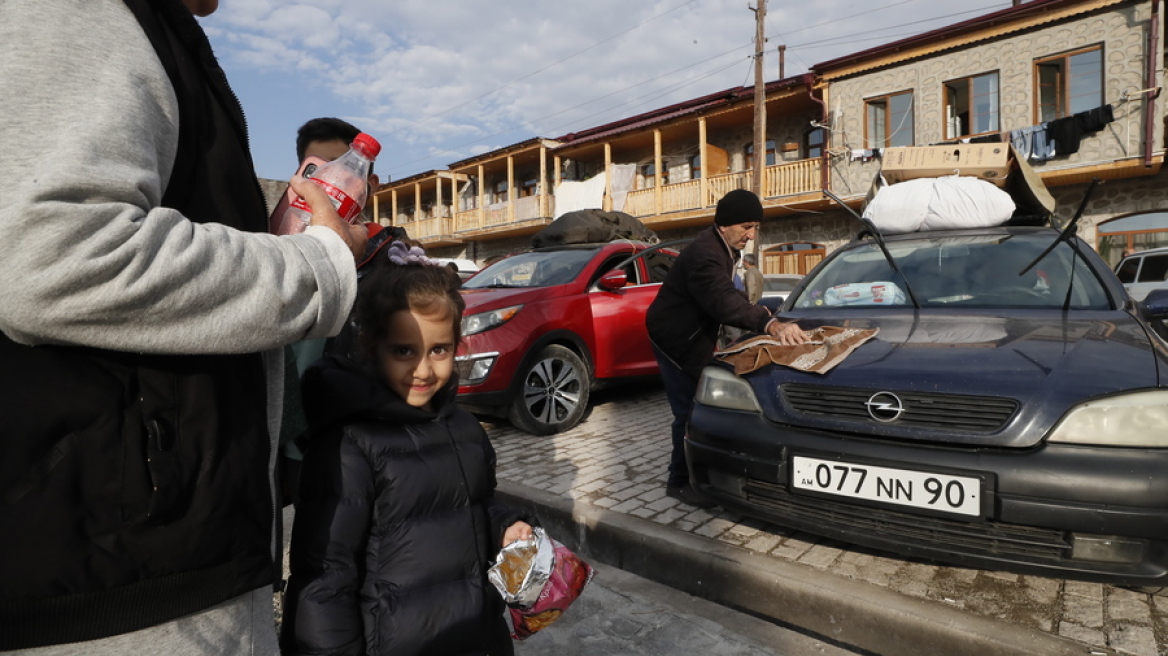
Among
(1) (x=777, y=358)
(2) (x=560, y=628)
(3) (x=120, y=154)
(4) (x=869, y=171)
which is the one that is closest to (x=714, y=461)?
(1) (x=777, y=358)

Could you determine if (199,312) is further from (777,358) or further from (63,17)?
(777,358)

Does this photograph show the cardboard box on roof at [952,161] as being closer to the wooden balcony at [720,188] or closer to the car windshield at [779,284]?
the car windshield at [779,284]

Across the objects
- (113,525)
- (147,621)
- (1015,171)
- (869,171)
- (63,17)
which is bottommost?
(147,621)

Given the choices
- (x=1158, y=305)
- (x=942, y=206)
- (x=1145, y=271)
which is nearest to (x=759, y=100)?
(x=1145, y=271)

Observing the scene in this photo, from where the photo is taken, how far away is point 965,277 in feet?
11.7

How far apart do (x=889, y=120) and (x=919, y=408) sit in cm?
1747

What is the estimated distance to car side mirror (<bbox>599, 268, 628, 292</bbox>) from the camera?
19.3ft

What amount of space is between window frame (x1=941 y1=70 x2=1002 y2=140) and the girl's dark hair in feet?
58.2

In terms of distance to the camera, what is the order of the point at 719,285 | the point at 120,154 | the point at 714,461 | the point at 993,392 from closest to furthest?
the point at 120,154, the point at 993,392, the point at 714,461, the point at 719,285

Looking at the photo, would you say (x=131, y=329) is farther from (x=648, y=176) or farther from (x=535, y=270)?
(x=648, y=176)

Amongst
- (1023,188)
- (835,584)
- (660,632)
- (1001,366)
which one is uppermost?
(1023,188)

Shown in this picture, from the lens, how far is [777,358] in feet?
9.88

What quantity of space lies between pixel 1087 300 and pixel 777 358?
5.25 feet

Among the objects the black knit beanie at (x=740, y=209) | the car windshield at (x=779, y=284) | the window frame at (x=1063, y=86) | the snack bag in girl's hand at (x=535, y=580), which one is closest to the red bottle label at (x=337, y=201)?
Result: the snack bag in girl's hand at (x=535, y=580)
